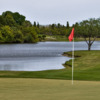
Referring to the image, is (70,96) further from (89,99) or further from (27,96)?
(27,96)

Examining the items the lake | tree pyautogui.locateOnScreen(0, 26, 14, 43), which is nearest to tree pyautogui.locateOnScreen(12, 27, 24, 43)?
tree pyautogui.locateOnScreen(0, 26, 14, 43)

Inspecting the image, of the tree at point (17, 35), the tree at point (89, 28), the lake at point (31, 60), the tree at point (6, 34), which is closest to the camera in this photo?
the lake at point (31, 60)

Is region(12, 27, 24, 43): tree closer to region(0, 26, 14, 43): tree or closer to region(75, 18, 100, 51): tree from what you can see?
region(0, 26, 14, 43): tree

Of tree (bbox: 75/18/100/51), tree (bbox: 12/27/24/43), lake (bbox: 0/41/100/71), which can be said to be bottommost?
lake (bbox: 0/41/100/71)

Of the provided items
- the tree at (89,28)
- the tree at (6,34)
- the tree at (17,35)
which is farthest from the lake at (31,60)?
the tree at (17,35)

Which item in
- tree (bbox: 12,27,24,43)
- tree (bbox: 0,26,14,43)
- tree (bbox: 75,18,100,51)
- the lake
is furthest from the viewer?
tree (bbox: 12,27,24,43)

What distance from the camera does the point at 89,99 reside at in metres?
8.42

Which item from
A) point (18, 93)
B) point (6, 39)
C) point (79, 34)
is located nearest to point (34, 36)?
point (6, 39)

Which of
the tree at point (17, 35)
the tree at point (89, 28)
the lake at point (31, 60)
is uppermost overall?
the tree at point (89, 28)

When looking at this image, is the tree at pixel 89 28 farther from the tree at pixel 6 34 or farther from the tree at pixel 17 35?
the tree at pixel 17 35

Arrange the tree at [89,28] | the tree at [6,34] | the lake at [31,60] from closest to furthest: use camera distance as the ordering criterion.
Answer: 1. the lake at [31,60]
2. the tree at [89,28]
3. the tree at [6,34]

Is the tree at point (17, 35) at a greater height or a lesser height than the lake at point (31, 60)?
greater

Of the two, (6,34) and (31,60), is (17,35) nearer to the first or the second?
(6,34)

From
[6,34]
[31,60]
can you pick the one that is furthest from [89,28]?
[6,34]
